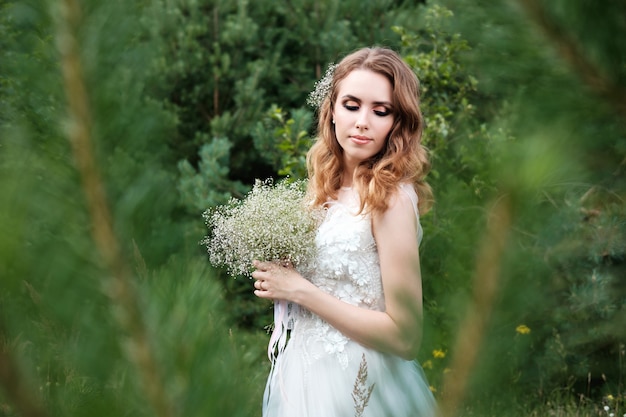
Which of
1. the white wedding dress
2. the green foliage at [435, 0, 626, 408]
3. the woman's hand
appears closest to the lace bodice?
the white wedding dress

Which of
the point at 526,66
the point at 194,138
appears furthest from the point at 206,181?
the point at 526,66

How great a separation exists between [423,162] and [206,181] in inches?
118

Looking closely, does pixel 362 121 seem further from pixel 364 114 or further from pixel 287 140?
pixel 287 140

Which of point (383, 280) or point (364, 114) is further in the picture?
point (364, 114)

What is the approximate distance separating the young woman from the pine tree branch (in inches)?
49.0

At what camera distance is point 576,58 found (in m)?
0.74

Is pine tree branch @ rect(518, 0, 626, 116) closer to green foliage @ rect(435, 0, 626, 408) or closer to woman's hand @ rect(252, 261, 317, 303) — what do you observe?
green foliage @ rect(435, 0, 626, 408)

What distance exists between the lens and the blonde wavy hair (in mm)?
2215

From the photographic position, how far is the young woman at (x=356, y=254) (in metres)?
2.12

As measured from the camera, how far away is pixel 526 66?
772mm

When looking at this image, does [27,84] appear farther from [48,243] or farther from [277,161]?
[277,161]

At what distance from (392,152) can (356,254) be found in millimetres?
338

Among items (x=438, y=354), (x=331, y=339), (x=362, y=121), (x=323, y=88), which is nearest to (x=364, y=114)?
(x=362, y=121)

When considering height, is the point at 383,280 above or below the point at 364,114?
below
